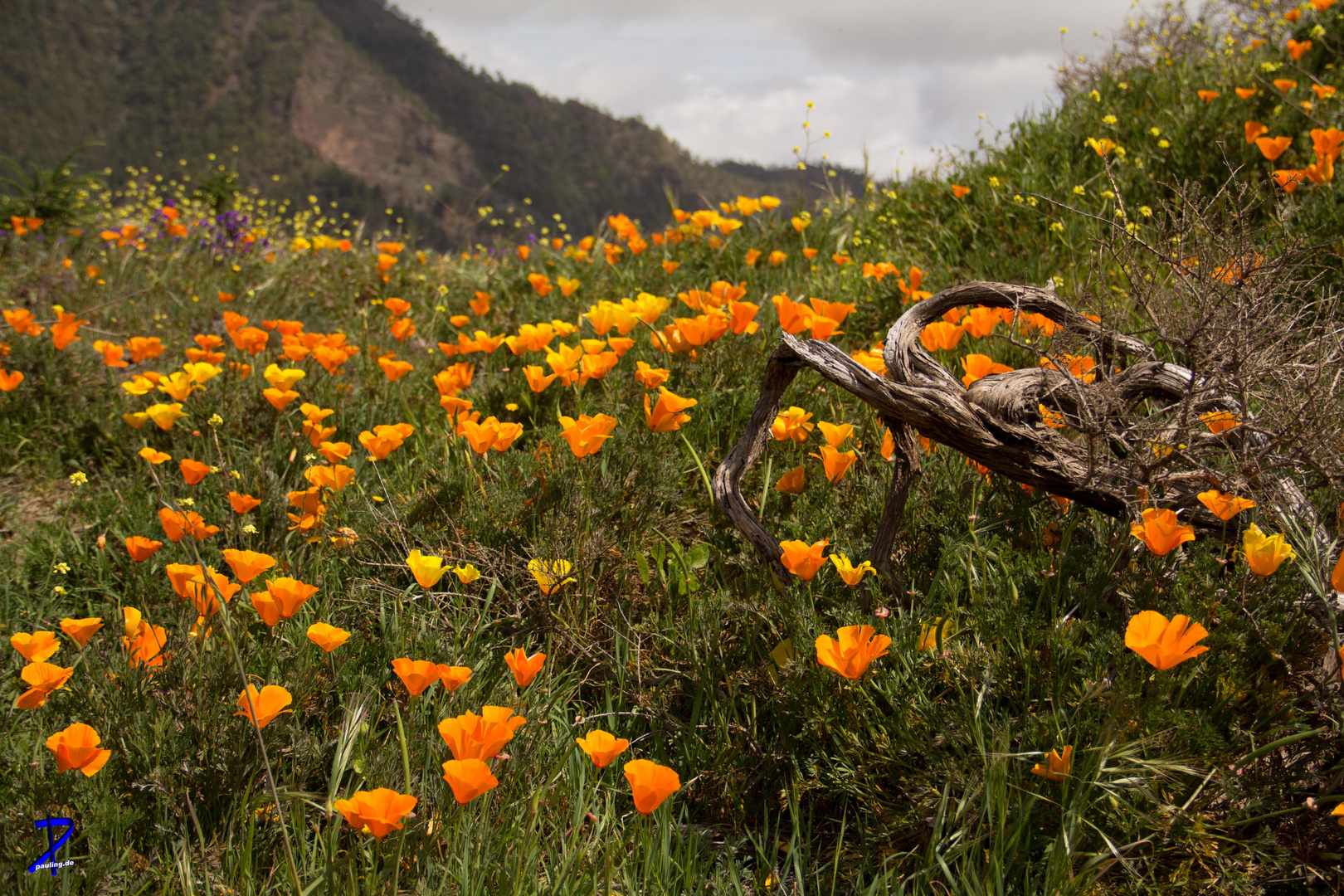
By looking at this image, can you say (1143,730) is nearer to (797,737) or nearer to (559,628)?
(797,737)

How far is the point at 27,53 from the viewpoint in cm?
8244

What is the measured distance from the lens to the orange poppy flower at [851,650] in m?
1.37

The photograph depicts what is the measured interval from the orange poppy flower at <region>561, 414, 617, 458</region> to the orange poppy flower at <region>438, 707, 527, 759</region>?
0.85 meters

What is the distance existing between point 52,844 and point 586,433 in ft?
4.14

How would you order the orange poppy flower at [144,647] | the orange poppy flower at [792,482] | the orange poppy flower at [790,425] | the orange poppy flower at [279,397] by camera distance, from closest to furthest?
the orange poppy flower at [144,647] < the orange poppy flower at [792,482] < the orange poppy flower at [790,425] < the orange poppy flower at [279,397]

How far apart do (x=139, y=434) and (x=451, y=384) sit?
1.45 m

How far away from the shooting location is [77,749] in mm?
1280

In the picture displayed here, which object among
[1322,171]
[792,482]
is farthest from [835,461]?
[1322,171]

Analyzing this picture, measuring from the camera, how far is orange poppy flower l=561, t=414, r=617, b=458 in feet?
6.37

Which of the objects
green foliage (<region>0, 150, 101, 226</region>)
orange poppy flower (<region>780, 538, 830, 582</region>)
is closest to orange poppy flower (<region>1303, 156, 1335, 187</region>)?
orange poppy flower (<region>780, 538, 830, 582</region>)

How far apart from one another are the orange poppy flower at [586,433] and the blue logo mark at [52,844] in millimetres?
1188

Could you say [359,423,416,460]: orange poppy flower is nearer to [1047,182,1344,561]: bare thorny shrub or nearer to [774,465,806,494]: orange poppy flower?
[774,465,806,494]: orange poppy flower

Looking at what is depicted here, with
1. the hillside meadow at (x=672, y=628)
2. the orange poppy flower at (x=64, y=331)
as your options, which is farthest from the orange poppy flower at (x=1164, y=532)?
the orange poppy flower at (x=64, y=331)

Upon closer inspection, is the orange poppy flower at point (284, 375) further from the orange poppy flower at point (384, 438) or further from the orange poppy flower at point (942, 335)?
the orange poppy flower at point (942, 335)
